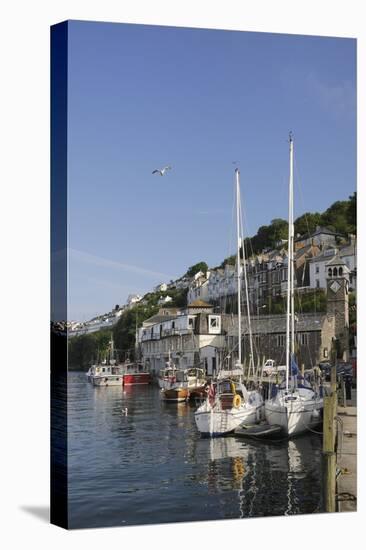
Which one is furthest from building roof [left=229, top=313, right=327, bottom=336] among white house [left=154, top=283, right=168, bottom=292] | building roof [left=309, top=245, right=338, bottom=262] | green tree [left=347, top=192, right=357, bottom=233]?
white house [left=154, top=283, right=168, bottom=292]

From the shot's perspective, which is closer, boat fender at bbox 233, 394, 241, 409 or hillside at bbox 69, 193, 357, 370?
hillside at bbox 69, 193, 357, 370

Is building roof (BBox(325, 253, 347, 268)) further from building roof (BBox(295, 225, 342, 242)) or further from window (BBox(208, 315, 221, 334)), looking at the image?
window (BBox(208, 315, 221, 334))

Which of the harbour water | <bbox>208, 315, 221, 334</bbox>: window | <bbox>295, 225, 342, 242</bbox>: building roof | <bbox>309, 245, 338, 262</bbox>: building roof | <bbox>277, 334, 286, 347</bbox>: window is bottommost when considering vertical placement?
the harbour water

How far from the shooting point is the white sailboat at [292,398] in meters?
14.0

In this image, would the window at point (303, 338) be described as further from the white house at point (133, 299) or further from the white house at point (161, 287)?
the white house at point (133, 299)

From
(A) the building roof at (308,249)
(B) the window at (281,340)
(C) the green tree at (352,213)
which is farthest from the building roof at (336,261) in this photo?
(B) the window at (281,340)

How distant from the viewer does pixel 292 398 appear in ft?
46.1

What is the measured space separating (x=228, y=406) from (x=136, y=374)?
1.51 meters

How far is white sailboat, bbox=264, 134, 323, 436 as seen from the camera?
13953mm

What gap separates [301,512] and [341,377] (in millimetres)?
2092

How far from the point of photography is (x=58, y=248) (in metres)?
11.6

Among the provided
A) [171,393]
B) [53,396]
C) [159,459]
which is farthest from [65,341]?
[171,393]

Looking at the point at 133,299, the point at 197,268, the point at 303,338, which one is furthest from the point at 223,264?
the point at 303,338

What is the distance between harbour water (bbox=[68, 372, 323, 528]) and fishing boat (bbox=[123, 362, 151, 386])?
0.51ft
